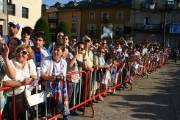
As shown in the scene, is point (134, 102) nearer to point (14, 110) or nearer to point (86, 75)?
point (86, 75)

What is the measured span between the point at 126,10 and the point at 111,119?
7087 cm

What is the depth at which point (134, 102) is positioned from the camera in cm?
1105

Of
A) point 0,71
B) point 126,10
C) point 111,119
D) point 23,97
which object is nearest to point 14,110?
point 23,97

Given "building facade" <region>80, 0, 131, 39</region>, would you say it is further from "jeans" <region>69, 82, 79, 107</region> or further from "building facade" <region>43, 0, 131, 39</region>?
"jeans" <region>69, 82, 79, 107</region>

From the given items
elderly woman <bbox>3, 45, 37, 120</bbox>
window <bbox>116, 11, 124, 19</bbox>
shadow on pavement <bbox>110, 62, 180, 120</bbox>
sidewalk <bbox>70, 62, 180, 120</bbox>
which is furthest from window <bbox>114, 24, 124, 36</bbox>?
elderly woman <bbox>3, 45, 37, 120</bbox>

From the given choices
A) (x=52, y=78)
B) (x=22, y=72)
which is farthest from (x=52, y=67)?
(x=22, y=72)

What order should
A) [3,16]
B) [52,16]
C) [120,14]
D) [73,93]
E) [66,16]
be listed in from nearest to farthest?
[73,93] < [3,16] < [120,14] < [66,16] < [52,16]

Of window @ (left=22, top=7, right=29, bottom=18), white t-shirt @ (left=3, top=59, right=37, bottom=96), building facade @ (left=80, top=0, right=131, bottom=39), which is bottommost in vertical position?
white t-shirt @ (left=3, top=59, right=37, bottom=96)

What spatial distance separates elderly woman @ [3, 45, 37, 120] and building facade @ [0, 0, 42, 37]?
36865 mm

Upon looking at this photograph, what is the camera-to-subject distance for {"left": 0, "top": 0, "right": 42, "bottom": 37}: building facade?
44.3 metres

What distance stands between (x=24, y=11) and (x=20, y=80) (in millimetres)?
42416

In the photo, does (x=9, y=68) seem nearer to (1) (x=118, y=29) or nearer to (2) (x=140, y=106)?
(2) (x=140, y=106)

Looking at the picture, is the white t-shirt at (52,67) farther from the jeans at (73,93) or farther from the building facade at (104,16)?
the building facade at (104,16)

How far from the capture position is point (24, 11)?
4750 cm
